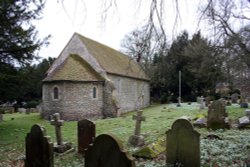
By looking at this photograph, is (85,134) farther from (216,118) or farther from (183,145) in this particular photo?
(216,118)

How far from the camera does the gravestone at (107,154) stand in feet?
12.9

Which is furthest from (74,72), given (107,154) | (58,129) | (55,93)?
(107,154)

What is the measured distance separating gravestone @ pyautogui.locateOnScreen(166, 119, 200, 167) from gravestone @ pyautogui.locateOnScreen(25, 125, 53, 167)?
2.67 m

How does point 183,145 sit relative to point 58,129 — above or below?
above

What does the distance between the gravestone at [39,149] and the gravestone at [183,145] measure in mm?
2674

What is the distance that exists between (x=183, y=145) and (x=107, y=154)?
2.71 meters

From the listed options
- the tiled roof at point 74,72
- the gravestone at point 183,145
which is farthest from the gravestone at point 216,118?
the tiled roof at point 74,72

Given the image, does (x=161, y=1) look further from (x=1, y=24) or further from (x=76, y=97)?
(x=76, y=97)

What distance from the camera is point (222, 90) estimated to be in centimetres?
4272

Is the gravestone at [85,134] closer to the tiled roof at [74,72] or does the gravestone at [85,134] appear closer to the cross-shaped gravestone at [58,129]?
the cross-shaped gravestone at [58,129]

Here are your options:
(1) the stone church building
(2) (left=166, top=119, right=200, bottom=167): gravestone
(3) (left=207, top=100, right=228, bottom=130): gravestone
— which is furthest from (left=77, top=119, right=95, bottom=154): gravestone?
(1) the stone church building

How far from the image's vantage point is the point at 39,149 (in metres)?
5.33

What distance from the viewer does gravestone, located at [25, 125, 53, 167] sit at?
516 cm

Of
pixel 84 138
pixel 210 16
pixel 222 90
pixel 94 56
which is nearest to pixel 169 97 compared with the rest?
pixel 222 90
